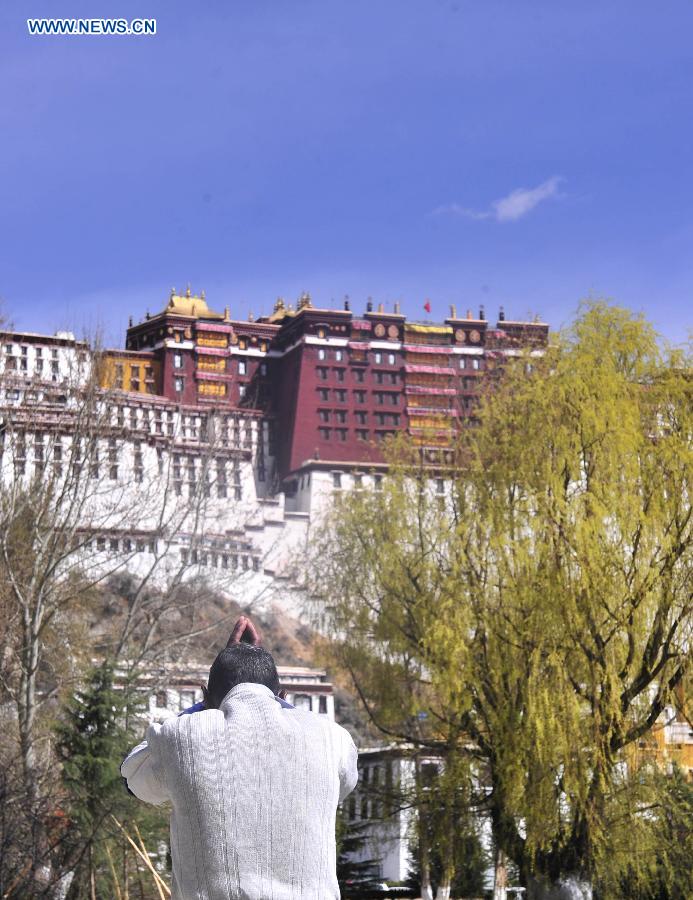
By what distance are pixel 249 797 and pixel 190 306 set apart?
168 feet

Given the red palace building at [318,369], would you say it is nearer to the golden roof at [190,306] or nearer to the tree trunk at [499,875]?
the golden roof at [190,306]

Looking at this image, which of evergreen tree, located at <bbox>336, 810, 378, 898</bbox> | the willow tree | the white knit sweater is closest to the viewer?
the white knit sweater

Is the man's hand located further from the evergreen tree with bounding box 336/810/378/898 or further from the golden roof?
the golden roof

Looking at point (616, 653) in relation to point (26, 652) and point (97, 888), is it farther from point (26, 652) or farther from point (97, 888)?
point (26, 652)

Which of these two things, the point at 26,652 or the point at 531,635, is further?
the point at 26,652

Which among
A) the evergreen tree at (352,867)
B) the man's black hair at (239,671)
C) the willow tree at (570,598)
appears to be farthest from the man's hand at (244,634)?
the evergreen tree at (352,867)

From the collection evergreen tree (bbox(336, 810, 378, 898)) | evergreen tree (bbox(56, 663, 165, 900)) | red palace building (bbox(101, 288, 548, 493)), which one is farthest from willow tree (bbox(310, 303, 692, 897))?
red palace building (bbox(101, 288, 548, 493))

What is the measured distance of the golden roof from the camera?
51.1 metres

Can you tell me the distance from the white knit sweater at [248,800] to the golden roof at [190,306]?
48512 millimetres

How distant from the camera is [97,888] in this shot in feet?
36.2

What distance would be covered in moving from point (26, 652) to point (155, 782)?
1468cm

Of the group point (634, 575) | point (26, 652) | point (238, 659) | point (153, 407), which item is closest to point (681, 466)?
point (634, 575)

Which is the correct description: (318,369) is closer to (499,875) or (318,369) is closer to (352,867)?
(352,867)

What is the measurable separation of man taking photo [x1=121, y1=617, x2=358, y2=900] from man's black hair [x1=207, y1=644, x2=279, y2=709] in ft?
0.16
